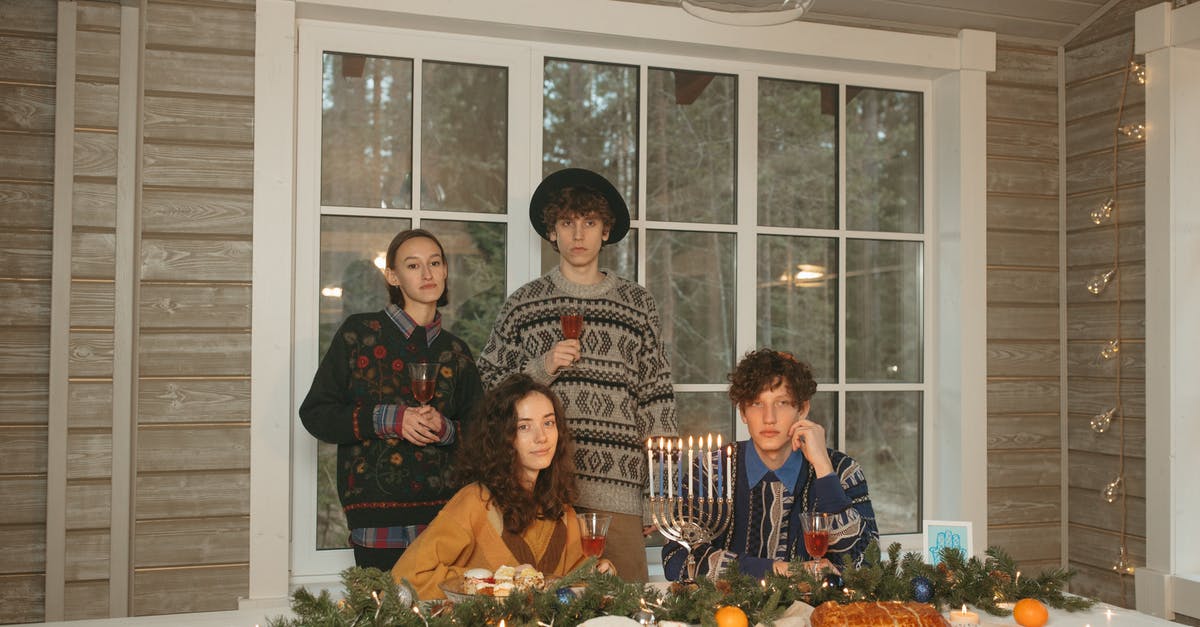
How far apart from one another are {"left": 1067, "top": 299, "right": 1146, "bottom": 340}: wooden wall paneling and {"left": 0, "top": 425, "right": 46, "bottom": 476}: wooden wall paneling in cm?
351

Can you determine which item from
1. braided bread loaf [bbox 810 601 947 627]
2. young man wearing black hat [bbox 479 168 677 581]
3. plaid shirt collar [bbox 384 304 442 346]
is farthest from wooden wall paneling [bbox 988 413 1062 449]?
braided bread loaf [bbox 810 601 947 627]

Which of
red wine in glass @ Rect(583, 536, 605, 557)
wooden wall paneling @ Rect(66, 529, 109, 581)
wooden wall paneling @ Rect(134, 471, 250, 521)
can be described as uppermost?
red wine in glass @ Rect(583, 536, 605, 557)

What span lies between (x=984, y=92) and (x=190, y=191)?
2.75m

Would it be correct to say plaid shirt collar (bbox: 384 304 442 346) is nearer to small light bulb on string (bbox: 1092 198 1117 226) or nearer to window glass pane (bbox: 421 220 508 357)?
window glass pane (bbox: 421 220 508 357)

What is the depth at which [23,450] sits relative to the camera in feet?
9.50

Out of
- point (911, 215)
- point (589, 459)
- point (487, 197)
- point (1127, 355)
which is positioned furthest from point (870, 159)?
point (589, 459)

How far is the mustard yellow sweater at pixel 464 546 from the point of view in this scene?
2.06 m

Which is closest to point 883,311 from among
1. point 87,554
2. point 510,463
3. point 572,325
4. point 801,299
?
point 801,299

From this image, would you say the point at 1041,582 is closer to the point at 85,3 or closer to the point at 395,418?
the point at 395,418

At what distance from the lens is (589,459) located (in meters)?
2.75

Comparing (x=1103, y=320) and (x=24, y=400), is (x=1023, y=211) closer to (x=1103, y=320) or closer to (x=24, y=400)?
(x=1103, y=320)

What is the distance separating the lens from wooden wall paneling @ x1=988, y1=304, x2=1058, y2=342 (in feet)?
12.3

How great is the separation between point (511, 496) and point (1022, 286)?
2.42m

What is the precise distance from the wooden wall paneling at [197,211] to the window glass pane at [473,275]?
55 centimetres
